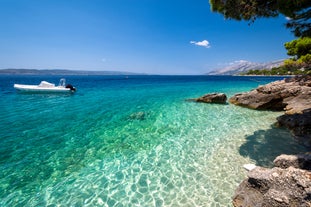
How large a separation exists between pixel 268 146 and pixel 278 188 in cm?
500

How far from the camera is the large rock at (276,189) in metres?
3.47

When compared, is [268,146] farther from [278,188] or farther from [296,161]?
[278,188]

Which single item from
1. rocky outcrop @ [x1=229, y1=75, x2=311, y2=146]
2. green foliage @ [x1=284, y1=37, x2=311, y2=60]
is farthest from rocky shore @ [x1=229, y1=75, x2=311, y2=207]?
green foliage @ [x1=284, y1=37, x2=311, y2=60]

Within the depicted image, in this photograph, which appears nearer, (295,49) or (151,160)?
(151,160)

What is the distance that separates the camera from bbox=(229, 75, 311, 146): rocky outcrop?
934 centimetres

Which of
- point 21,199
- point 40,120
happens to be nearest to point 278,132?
point 21,199

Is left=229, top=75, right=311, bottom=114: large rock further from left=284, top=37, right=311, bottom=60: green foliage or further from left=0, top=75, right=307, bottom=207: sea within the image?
left=284, top=37, right=311, bottom=60: green foliage

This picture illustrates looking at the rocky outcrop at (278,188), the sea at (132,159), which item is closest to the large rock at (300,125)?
the sea at (132,159)

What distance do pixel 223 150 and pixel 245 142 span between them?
1.66 metres

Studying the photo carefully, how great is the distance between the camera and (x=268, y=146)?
8.08 m

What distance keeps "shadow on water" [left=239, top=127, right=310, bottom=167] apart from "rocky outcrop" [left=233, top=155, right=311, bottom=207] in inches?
85.2

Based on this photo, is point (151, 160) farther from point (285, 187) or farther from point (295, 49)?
point (295, 49)

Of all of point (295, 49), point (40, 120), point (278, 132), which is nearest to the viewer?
point (278, 132)

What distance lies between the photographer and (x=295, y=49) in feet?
90.0
